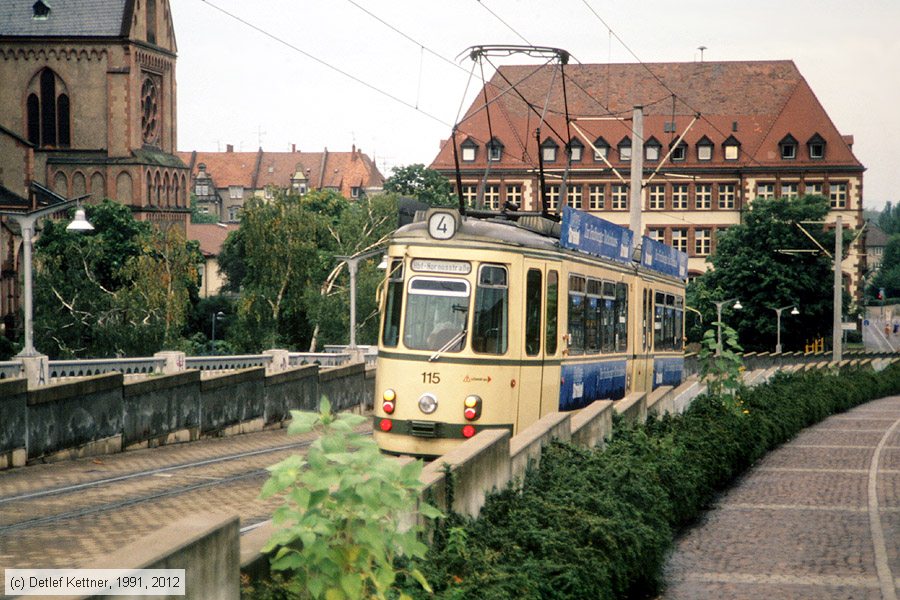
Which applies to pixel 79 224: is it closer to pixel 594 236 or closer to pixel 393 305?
pixel 594 236

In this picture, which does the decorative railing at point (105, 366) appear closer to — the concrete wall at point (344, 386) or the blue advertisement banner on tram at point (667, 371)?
the concrete wall at point (344, 386)

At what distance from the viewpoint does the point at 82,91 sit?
361ft

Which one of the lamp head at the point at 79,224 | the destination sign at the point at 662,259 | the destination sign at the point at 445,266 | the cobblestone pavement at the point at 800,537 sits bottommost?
the cobblestone pavement at the point at 800,537

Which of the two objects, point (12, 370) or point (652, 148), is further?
point (652, 148)

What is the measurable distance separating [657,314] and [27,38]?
301 ft

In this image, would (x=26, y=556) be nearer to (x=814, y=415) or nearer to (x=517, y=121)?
(x=814, y=415)

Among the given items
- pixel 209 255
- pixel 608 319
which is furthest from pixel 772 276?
pixel 608 319

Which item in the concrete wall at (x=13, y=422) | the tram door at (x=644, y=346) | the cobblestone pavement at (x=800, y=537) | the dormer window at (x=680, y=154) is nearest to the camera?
the cobblestone pavement at (x=800, y=537)

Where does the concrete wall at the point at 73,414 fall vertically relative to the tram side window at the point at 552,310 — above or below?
below

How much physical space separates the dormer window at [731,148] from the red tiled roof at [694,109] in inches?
15.7

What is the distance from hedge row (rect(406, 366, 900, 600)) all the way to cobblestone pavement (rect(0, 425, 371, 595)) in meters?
2.47

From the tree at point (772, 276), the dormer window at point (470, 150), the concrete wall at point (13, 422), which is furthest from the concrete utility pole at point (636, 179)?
the dormer window at point (470, 150)

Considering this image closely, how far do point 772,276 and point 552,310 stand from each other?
76.4 metres

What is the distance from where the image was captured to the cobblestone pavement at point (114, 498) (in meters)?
12.6
